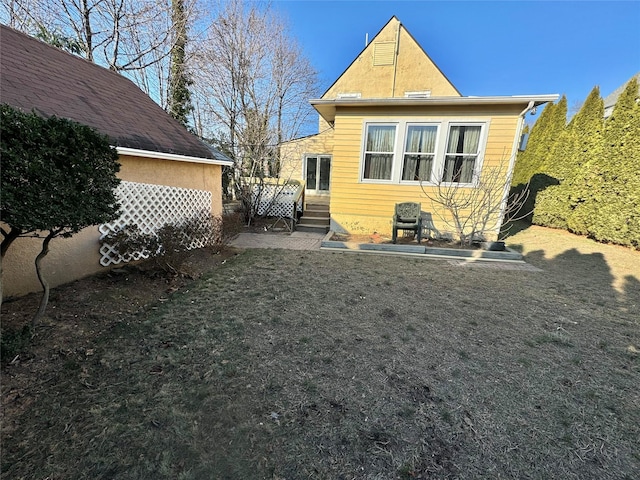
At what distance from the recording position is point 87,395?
6.78 feet

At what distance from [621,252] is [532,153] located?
6255mm

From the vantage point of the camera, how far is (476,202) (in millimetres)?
Answer: 7223

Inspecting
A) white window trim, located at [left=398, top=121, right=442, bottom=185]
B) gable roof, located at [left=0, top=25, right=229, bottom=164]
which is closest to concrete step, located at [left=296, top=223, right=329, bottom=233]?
white window trim, located at [left=398, top=121, right=442, bottom=185]

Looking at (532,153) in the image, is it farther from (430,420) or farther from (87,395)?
(87,395)

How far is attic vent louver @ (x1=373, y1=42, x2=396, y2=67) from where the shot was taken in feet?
46.1

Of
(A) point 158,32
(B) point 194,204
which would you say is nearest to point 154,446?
(B) point 194,204

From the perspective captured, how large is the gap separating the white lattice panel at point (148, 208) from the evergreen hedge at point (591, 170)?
10.1m

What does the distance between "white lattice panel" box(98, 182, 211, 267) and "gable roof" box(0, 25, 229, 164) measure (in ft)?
2.08

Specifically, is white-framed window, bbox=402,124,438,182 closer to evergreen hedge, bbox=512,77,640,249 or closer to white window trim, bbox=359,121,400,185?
white window trim, bbox=359,121,400,185

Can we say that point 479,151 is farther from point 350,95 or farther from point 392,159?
point 350,95

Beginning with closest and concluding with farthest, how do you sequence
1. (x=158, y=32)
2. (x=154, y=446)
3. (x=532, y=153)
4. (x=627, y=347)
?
(x=154, y=446) → (x=627, y=347) → (x=158, y=32) → (x=532, y=153)

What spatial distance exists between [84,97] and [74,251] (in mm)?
2561

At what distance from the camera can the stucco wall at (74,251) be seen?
3.32 meters

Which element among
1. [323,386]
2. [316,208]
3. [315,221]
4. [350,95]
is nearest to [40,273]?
[323,386]
